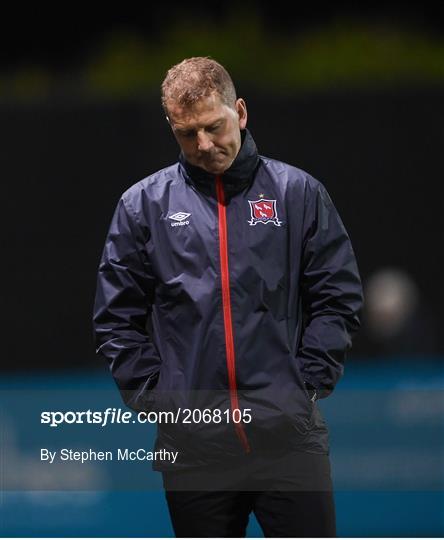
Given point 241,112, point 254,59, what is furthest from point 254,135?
point 241,112

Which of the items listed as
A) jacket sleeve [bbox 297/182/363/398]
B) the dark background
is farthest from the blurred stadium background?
jacket sleeve [bbox 297/182/363/398]

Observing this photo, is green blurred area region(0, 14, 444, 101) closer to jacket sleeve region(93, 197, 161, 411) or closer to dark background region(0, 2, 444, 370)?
dark background region(0, 2, 444, 370)

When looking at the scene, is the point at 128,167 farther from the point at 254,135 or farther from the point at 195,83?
the point at 195,83

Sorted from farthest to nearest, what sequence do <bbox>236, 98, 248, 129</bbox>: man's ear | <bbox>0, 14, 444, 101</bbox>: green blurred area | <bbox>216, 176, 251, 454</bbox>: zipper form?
<bbox>0, 14, 444, 101</bbox>: green blurred area < <bbox>236, 98, 248, 129</bbox>: man's ear < <bbox>216, 176, 251, 454</bbox>: zipper

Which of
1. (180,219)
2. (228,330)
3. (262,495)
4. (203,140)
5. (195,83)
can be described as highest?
(195,83)

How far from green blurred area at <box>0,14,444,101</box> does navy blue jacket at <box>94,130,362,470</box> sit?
2128mm

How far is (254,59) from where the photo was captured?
180 inches

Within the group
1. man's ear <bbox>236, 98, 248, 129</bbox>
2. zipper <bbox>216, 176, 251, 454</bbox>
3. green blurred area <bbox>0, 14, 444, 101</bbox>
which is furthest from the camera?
green blurred area <bbox>0, 14, 444, 101</bbox>

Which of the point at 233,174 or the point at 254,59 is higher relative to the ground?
the point at 254,59

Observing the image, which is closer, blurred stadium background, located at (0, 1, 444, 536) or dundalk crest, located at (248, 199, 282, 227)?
dundalk crest, located at (248, 199, 282, 227)

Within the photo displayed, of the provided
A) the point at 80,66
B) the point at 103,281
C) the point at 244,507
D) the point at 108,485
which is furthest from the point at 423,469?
the point at 80,66

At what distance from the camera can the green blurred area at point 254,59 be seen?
4453mm

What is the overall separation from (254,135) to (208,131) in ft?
7.37

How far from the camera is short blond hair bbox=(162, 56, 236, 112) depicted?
2324mm
